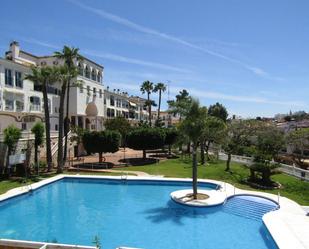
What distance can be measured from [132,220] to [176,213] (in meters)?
3.06

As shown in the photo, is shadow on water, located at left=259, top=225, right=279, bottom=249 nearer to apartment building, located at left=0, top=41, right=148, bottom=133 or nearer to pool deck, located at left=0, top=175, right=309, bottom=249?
pool deck, located at left=0, top=175, right=309, bottom=249

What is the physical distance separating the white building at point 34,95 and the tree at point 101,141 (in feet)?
34.5

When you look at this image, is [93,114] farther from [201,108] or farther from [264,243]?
[264,243]

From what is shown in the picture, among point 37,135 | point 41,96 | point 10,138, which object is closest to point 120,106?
point 41,96

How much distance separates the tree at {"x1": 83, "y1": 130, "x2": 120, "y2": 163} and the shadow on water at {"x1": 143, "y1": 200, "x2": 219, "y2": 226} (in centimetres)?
1859

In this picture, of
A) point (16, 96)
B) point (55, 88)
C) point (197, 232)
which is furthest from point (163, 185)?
point (55, 88)

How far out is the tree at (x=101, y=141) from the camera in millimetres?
39188

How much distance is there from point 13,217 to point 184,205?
37.2ft

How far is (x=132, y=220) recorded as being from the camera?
19.5m

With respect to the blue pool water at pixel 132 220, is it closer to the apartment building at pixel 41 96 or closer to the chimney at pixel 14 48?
the apartment building at pixel 41 96

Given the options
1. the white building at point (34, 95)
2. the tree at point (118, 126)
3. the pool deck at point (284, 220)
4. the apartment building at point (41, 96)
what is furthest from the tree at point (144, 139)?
the pool deck at point (284, 220)

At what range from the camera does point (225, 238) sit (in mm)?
16609

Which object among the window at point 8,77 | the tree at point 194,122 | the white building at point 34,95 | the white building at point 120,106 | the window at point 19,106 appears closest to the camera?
the tree at point 194,122

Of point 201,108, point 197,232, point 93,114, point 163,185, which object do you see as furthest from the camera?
point 93,114
